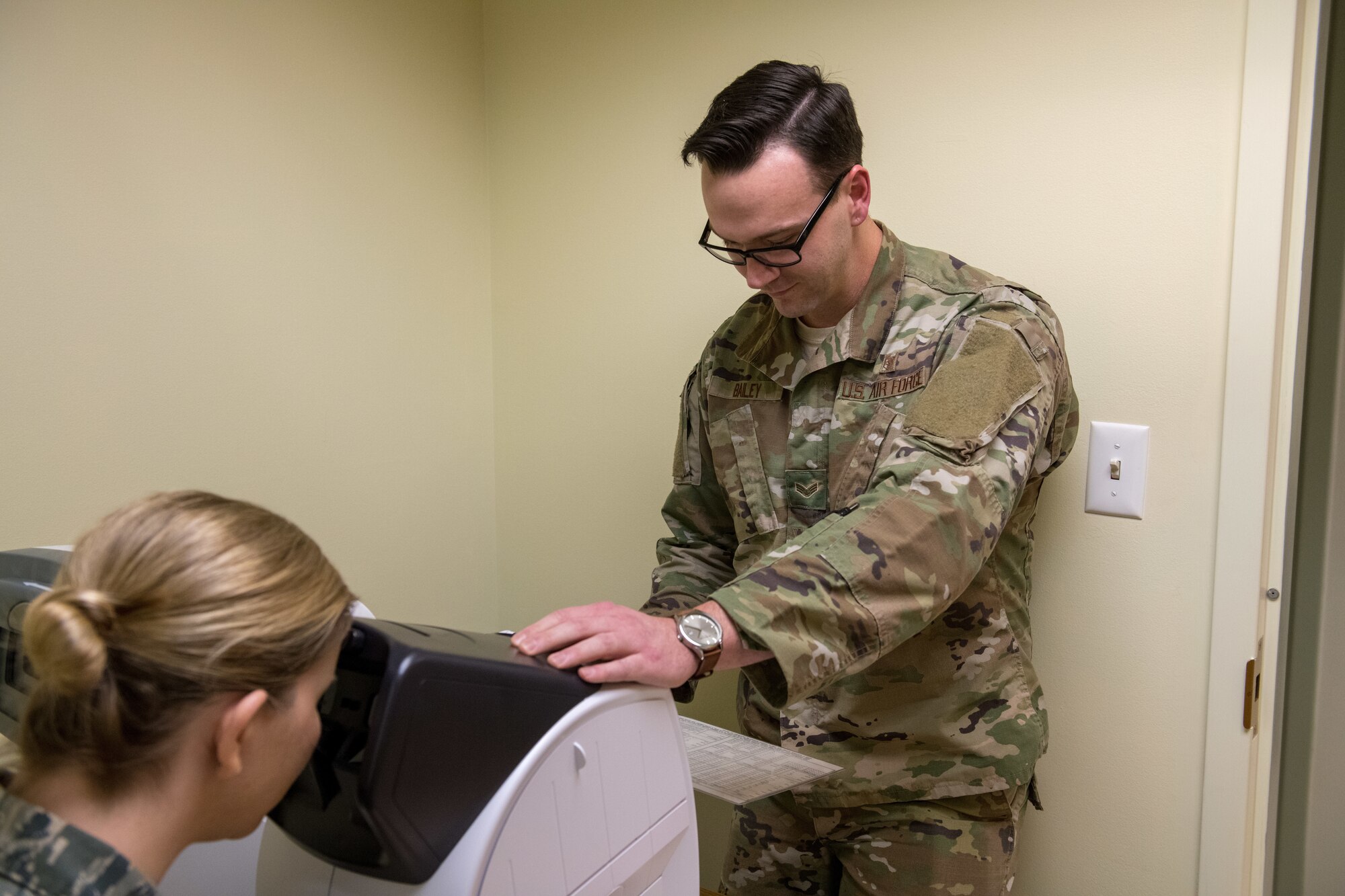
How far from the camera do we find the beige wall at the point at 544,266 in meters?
1.40

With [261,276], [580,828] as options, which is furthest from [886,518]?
[261,276]

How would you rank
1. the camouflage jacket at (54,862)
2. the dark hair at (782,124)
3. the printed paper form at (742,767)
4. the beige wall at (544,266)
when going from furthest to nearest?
the beige wall at (544,266)
the dark hair at (782,124)
the printed paper form at (742,767)
the camouflage jacket at (54,862)

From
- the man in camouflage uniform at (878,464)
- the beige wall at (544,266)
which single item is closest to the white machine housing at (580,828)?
the man in camouflage uniform at (878,464)

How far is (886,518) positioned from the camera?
3.56 feet

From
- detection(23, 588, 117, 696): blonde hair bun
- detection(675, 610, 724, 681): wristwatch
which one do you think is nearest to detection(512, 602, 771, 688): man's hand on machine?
detection(675, 610, 724, 681): wristwatch

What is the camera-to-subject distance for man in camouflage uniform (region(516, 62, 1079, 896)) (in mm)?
1162

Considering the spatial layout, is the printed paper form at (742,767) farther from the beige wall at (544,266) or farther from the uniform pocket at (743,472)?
the beige wall at (544,266)

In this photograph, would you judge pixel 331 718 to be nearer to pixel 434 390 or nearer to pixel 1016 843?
pixel 1016 843

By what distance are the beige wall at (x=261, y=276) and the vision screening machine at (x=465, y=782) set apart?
2.21 feet

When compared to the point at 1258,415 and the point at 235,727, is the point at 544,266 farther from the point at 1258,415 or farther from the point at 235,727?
the point at 235,727

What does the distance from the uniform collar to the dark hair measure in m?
0.15

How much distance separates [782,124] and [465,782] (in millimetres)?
914

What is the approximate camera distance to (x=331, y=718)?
0.77m

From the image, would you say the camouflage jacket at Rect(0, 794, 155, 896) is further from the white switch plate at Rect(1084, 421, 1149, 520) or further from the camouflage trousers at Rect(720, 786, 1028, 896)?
the white switch plate at Rect(1084, 421, 1149, 520)
